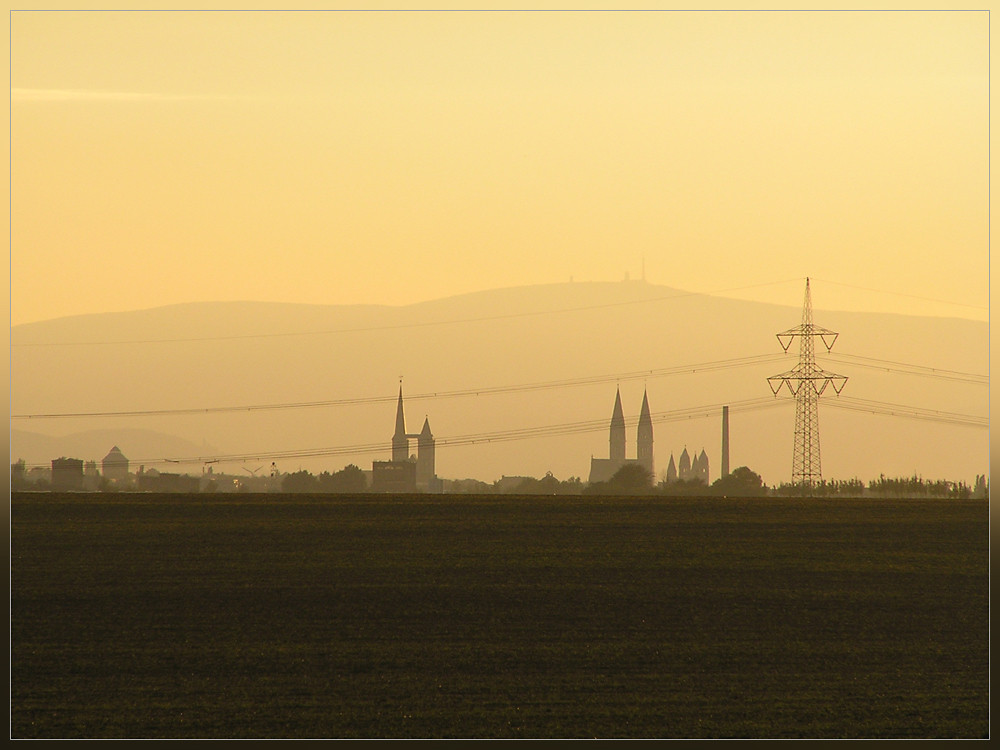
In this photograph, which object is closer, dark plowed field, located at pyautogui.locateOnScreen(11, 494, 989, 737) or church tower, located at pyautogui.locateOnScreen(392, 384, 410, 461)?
dark plowed field, located at pyautogui.locateOnScreen(11, 494, 989, 737)

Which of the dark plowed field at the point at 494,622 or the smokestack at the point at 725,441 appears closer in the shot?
the dark plowed field at the point at 494,622

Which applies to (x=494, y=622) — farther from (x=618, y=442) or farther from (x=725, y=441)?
(x=618, y=442)

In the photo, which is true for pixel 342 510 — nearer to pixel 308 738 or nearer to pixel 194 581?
pixel 194 581

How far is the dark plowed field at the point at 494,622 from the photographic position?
26.2m

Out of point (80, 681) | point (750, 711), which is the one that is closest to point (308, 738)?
point (80, 681)

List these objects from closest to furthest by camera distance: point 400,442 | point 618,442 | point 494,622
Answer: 1. point 494,622
2. point 400,442
3. point 618,442

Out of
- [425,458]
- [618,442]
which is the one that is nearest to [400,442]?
[425,458]

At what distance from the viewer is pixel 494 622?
32.0 metres

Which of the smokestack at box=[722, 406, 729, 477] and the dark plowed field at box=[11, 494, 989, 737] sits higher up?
the smokestack at box=[722, 406, 729, 477]

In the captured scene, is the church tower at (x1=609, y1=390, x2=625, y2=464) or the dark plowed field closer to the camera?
the dark plowed field

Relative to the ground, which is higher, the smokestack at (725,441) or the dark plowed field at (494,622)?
the smokestack at (725,441)

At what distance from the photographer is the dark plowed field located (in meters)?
26.2

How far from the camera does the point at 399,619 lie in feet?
→ 105

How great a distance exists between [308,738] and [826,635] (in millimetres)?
15382
